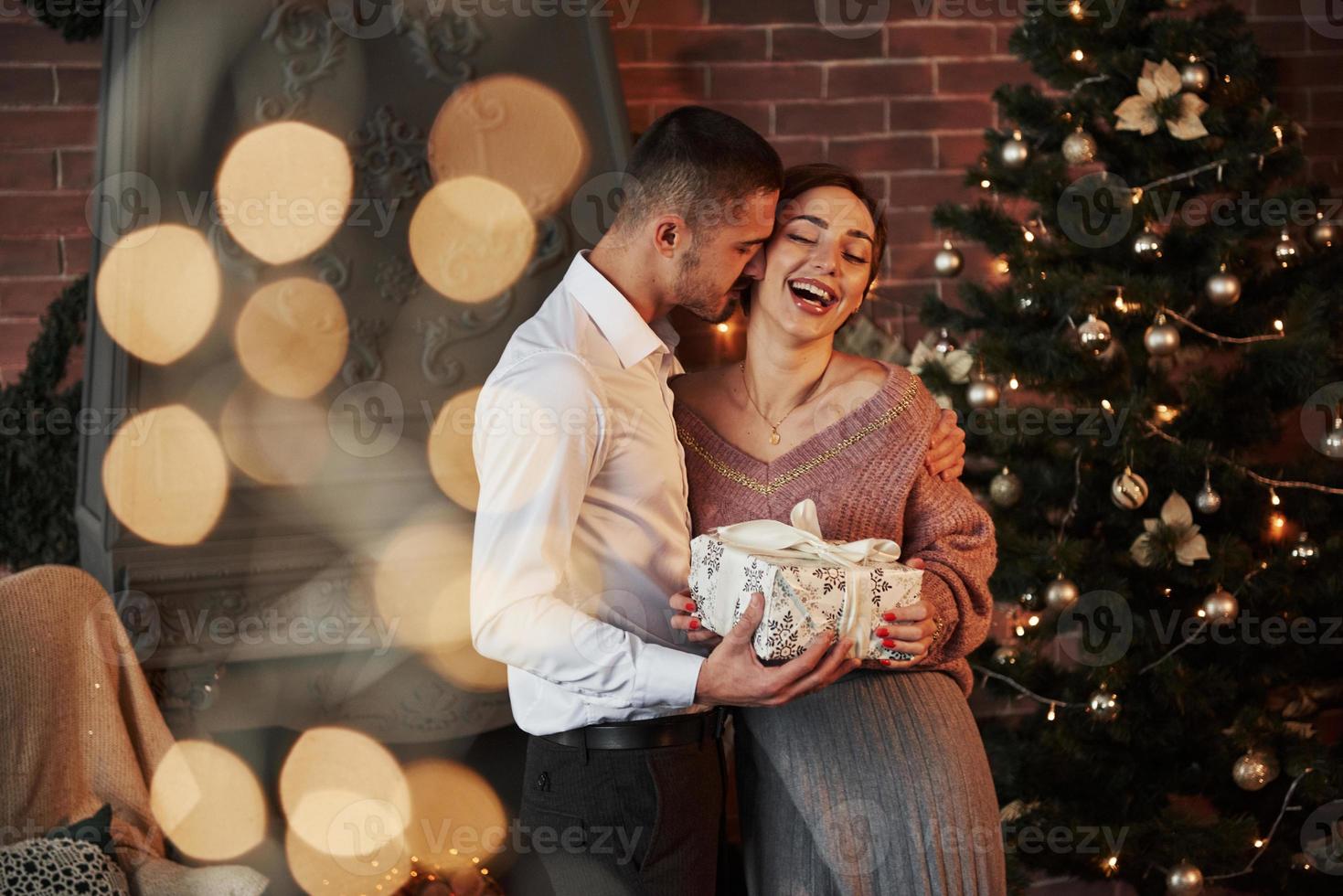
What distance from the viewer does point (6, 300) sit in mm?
2725

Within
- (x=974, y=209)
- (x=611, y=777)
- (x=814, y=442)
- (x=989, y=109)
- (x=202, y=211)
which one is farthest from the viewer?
(x=989, y=109)

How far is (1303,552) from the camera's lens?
8.06ft

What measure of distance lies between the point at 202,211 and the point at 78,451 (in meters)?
0.65

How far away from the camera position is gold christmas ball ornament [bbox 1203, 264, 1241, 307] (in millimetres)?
2400

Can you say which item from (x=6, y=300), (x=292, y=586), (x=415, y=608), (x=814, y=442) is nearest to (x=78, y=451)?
(x=6, y=300)

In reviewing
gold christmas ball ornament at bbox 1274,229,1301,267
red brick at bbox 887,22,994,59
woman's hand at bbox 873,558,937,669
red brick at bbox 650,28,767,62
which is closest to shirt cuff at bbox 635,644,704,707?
woman's hand at bbox 873,558,937,669

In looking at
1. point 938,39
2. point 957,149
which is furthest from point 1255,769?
point 938,39

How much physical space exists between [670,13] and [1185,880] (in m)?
2.30

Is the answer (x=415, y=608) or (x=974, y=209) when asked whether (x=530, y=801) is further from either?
(x=974, y=209)

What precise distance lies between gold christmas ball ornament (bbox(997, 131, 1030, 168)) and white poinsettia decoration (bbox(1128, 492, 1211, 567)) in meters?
0.77

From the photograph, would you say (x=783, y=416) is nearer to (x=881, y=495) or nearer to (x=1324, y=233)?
(x=881, y=495)

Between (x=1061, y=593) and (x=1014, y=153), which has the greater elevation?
(x=1014, y=153)

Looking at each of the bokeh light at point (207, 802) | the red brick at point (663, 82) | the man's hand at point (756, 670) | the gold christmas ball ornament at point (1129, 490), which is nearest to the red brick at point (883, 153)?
the red brick at point (663, 82)

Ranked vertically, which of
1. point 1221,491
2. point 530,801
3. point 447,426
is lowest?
point 530,801
